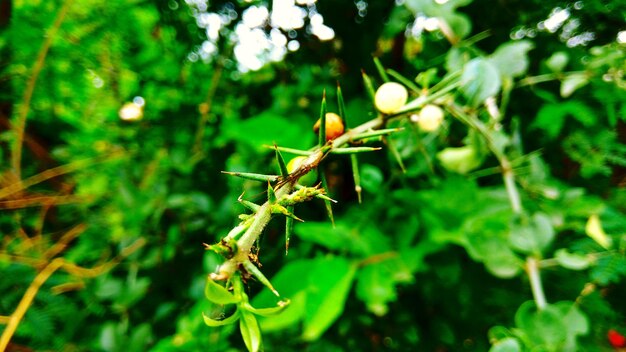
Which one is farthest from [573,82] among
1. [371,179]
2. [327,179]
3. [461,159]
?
[327,179]

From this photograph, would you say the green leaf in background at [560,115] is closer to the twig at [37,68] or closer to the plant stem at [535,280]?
the plant stem at [535,280]

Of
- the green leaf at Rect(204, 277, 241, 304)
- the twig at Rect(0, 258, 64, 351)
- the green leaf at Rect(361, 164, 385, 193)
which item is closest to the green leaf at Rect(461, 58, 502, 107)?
the green leaf at Rect(361, 164, 385, 193)

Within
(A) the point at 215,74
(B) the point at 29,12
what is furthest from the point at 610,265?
(B) the point at 29,12

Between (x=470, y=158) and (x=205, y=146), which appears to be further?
(x=205, y=146)

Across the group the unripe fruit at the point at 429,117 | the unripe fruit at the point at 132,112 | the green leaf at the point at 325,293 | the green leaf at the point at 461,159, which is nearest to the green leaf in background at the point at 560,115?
the green leaf at the point at 461,159

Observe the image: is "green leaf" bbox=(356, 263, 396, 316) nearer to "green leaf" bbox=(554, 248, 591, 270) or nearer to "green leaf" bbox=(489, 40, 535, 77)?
"green leaf" bbox=(554, 248, 591, 270)

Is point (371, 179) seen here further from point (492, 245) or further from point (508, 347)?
point (508, 347)

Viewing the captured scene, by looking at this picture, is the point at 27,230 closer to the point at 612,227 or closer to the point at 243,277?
the point at 243,277
